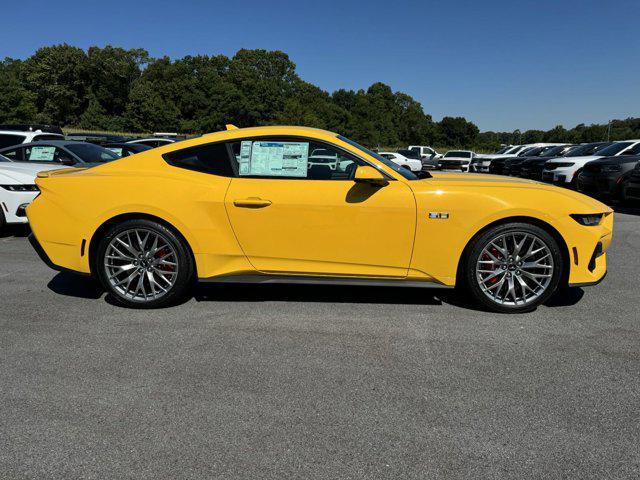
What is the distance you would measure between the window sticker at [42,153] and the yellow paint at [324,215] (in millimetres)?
5572

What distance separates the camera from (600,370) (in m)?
3.13

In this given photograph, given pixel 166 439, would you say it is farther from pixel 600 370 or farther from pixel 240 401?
pixel 600 370

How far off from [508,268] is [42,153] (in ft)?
27.6

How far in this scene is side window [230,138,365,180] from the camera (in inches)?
161

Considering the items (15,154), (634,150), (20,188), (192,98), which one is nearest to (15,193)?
(20,188)

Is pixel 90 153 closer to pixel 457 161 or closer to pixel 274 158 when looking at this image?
pixel 274 158

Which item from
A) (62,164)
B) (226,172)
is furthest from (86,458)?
(62,164)

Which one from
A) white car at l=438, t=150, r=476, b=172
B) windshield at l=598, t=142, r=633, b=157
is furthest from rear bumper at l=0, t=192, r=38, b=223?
white car at l=438, t=150, r=476, b=172

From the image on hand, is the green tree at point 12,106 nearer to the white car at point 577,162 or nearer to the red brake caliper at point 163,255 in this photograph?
the white car at point 577,162

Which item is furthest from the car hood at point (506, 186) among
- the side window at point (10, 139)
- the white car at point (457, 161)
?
the white car at point (457, 161)

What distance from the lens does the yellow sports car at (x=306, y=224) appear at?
13.0 ft

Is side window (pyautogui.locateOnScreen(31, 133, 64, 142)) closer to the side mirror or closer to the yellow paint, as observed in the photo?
the yellow paint

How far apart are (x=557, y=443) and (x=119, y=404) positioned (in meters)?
2.26

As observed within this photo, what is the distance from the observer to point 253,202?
3977 mm
